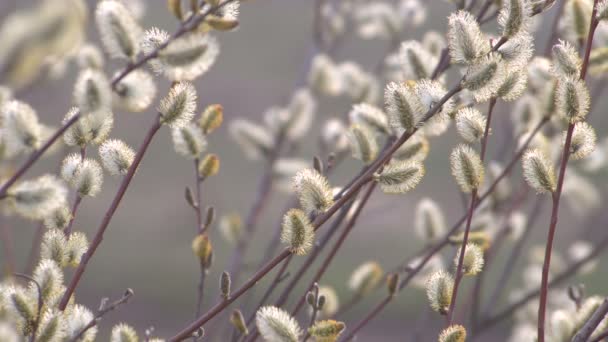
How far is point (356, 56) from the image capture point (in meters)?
7.13

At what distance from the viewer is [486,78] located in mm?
993

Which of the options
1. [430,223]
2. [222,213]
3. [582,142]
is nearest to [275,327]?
[582,142]

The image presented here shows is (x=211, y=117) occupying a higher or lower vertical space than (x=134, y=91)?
higher

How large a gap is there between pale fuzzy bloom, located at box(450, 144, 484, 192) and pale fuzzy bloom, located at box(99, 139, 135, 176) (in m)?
0.47

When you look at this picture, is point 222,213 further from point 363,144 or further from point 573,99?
point 573,99

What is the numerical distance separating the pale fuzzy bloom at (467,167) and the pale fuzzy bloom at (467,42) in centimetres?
14

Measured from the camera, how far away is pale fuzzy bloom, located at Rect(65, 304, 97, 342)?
1.01 m

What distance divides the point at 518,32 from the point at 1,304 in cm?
79

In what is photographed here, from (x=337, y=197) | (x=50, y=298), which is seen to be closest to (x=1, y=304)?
(x=50, y=298)

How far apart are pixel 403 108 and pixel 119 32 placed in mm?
392

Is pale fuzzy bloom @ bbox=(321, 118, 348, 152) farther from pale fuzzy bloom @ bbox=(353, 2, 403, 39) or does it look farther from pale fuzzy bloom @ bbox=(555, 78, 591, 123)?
pale fuzzy bloom @ bbox=(555, 78, 591, 123)

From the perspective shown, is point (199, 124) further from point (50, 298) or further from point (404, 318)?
point (404, 318)

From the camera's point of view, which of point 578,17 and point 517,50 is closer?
point 517,50

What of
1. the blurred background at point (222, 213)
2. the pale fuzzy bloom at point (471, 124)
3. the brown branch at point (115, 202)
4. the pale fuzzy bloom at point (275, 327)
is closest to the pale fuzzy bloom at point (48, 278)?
→ the brown branch at point (115, 202)
